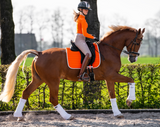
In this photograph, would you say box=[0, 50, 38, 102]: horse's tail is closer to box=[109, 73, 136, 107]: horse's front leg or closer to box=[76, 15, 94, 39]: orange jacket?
box=[76, 15, 94, 39]: orange jacket

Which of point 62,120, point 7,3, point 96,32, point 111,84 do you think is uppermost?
point 7,3

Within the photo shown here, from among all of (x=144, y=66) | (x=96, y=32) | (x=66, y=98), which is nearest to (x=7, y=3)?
(x=96, y=32)

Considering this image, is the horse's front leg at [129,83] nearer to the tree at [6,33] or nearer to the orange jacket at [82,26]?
the orange jacket at [82,26]

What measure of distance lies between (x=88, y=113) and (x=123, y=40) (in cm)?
237

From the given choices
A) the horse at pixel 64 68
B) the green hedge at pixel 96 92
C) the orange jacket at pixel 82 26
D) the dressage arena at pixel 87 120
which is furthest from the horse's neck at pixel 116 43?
the dressage arena at pixel 87 120

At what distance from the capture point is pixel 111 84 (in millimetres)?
5828

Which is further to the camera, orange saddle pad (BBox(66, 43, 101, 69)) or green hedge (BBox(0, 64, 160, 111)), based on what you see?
green hedge (BBox(0, 64, 160, 111))

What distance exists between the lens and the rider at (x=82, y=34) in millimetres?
5371

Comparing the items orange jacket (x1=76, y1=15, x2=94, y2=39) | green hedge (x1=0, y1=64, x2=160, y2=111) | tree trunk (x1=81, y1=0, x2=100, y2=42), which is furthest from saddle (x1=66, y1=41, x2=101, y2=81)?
tree trunk (x1=81, y1=0, x2=100, y2=42)

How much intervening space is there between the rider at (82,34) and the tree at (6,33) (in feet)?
14.8

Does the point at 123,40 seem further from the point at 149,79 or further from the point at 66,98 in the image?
the point at 66,98

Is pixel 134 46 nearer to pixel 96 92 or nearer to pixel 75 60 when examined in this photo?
pixel 75 60

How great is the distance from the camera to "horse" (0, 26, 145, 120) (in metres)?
5.45

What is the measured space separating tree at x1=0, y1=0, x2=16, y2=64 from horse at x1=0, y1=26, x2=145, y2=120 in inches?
142
